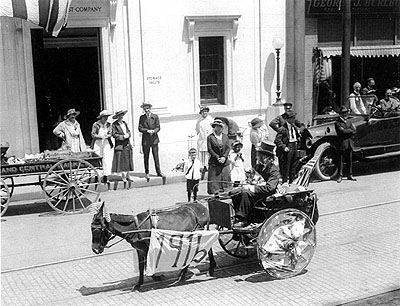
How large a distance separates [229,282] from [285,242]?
2.98 feet

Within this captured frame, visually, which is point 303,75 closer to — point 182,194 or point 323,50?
point 323,50

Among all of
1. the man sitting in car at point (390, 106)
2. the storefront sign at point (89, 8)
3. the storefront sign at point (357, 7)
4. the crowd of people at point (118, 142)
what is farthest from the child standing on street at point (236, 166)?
the storefront sign at point (357, 7)

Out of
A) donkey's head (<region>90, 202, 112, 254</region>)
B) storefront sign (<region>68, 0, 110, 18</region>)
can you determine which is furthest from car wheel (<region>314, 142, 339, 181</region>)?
donkey's head (<region>90, 202, 112, 254</region>)

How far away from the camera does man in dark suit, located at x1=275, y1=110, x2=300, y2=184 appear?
12.5 m

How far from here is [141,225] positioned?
23.3ft

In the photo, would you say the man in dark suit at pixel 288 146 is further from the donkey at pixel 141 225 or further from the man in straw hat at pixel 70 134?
the donkey at pixel 141 225

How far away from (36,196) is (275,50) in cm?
989

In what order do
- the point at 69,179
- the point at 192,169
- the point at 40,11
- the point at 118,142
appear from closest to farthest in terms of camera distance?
the point at 69,179
the point at 192,169
the point at 40,11
the point at 118,142

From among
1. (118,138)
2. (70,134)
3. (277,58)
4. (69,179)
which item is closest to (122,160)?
(118,138)

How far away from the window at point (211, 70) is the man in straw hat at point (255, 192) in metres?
10.7

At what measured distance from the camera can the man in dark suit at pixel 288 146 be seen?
12.5m

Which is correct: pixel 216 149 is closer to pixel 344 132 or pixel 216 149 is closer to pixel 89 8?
pixel 344 132

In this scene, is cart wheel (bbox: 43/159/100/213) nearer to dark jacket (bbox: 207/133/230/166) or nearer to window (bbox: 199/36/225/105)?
dark jacket (bbox: 207/133/230/166)

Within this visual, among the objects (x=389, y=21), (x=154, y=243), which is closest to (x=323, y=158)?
(x=154, y=243)
